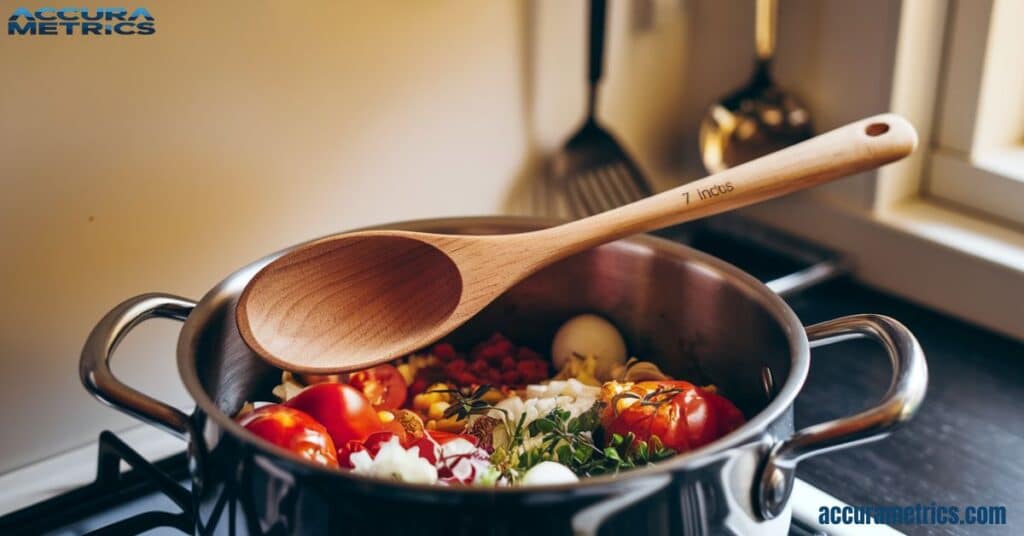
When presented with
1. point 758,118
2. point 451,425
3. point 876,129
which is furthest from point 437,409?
point 758,118

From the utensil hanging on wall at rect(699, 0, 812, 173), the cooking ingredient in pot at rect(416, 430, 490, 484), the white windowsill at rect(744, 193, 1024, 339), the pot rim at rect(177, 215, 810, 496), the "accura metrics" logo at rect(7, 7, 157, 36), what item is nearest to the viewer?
the pot rim at rect(177, 215, 810, 496)

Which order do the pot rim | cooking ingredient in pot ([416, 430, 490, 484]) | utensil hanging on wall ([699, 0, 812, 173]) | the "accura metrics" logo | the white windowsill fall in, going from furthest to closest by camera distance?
1. utensil hanging on wall ([699, 0, 812, 173])
2. the white windowsill
3. the "accura metrics" logo
4. cooking ingredient in pot ([416, 430, 490, 484])
5. the pot rim

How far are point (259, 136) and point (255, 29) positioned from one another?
8cm

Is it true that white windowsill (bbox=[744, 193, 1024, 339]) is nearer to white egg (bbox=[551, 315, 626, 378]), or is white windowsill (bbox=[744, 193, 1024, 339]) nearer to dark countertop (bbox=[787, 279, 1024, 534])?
dark countertop (bbox=[787, 279, 1024, 534])

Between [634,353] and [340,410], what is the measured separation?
9.7 inches

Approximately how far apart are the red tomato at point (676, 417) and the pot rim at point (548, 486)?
0.05 metres

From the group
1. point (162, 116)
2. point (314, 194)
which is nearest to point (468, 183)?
point (314, 194)

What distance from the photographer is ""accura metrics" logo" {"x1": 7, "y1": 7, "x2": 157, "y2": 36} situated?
0.75 meters

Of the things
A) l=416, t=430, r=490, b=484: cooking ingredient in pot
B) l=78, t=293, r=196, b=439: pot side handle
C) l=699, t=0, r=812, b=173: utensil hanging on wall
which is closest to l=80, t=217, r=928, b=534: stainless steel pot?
l=78, t=293, r=196, b=439: pot side handle

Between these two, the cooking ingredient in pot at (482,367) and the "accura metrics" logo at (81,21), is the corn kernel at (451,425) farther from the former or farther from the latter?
the "accura metrics" logo at (81,21)

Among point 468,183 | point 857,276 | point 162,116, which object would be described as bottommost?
point 857,276

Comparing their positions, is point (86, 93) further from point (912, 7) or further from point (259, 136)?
point (912, 7)

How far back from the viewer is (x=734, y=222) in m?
1.16

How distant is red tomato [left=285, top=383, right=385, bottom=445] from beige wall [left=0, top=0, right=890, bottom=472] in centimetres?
22
